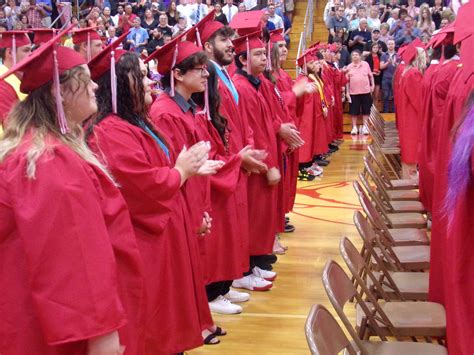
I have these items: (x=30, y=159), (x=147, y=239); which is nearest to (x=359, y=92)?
(x=147, y=239)

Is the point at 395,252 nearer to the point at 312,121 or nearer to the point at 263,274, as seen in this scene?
the point at 263,274

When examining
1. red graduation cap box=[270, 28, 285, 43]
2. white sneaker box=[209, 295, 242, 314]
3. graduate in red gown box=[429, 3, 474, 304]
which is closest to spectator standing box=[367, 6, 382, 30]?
red graduation cap box=[270, 28, 285, 43]

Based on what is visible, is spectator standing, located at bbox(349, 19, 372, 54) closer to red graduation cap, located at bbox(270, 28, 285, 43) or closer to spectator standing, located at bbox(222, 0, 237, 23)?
spectator standing, located at bbox(222, 0, 237, 23)

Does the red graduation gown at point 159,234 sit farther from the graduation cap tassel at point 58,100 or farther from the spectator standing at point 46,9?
the spectator standing at point 46,9

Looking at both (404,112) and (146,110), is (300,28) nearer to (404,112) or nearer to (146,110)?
(404,112)

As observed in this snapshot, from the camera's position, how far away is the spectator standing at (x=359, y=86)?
1463cm

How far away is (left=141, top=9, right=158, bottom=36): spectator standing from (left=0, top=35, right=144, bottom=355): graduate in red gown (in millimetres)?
14429

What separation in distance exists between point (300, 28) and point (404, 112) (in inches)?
411

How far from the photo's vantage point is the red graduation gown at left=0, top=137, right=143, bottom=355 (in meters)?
2.03

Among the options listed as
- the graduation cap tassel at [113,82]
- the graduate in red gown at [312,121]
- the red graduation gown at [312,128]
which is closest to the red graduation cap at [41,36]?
the graduation cap tassel at [113,82]

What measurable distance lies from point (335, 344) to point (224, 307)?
227 centimetres

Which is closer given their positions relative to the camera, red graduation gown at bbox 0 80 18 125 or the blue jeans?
red graduation gown at bbox 0 80 18 125

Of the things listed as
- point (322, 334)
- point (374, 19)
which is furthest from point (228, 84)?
point (374, 19)

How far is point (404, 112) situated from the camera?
30.1 ft
